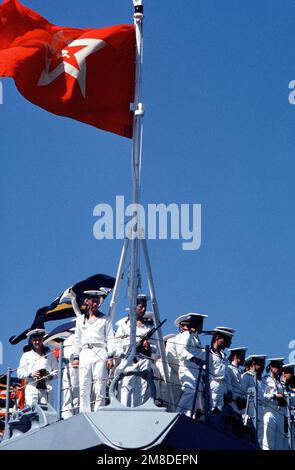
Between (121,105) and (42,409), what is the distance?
618 cm

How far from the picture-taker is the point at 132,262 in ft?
97.7

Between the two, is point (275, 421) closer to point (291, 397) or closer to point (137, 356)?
point (291, 397)

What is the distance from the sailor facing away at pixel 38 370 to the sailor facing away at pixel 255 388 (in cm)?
387

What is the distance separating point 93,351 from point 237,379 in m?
3.52

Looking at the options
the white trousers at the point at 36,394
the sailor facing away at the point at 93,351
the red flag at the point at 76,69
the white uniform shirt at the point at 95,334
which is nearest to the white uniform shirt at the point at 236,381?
the white uniform shirt at the point at 95,334

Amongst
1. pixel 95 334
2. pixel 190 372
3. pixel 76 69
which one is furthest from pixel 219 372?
pixel 76 69

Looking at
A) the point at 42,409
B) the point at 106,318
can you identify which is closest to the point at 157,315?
the point at 106,318

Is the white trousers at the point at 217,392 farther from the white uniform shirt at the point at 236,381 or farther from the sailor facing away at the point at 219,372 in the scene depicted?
the white uniform shirt at the point at 236,381

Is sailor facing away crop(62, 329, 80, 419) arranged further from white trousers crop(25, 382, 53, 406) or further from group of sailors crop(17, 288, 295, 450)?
white trousers crop(25, 382, 53, 406)

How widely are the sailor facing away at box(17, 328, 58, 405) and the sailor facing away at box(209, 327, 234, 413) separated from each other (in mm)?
3037

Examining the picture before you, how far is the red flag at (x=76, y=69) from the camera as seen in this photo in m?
31.3

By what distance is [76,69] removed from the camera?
3148 centimetres
